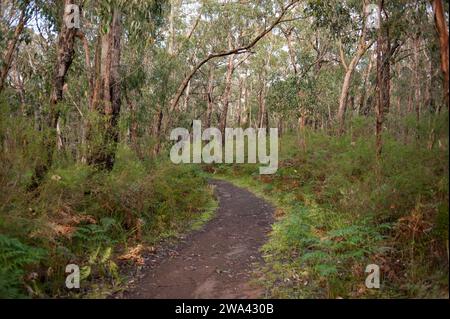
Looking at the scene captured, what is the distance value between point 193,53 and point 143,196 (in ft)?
69.1

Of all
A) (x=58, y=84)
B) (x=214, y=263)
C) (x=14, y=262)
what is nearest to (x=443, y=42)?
(x=214, y=263)

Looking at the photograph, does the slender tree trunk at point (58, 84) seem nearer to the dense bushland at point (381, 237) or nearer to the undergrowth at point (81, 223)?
the undergrowth at point (81, 223)

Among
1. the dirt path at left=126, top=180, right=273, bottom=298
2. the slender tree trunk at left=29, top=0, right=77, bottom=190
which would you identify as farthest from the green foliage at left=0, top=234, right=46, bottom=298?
the slender tree trunk at left=29, top=0, right=77, bottom=190

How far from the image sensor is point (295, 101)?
19.3 meters

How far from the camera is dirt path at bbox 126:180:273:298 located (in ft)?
17.2

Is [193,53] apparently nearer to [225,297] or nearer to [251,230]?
[251,230]

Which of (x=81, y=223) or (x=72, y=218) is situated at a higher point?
(x=72, y=218)

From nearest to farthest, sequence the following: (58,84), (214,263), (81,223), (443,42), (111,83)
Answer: (443,42)
(214,263)
(81,223)
(58,84)
(111,83)

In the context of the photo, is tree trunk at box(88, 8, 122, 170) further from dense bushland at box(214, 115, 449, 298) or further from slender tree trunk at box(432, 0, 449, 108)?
slender tree trunk at box(432, 0, 449, 108)

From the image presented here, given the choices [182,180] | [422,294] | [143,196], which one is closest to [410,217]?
[422,294]

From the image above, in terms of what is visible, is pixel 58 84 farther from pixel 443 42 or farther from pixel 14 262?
pixel 443 42

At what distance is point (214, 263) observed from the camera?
652 centimetres

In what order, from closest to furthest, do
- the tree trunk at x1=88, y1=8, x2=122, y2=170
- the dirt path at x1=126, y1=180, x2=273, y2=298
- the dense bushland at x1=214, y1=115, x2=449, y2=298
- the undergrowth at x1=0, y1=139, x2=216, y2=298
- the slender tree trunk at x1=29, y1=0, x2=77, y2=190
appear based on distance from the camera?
the dense bushland at x1=214, y1=115, x2=449, y2=298 < the undergrowth at x1=0, y1=139, x2=216, y2=298 < the dirt path at x1=126, y1=180, x2=273, y2=298 < the slender tree trunk at x1=29, y1=0, x2=77, y2=190 < the tree trunk at x1=88, y1=8, x2=122, y2=170

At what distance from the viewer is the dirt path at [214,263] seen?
525 centimetres
